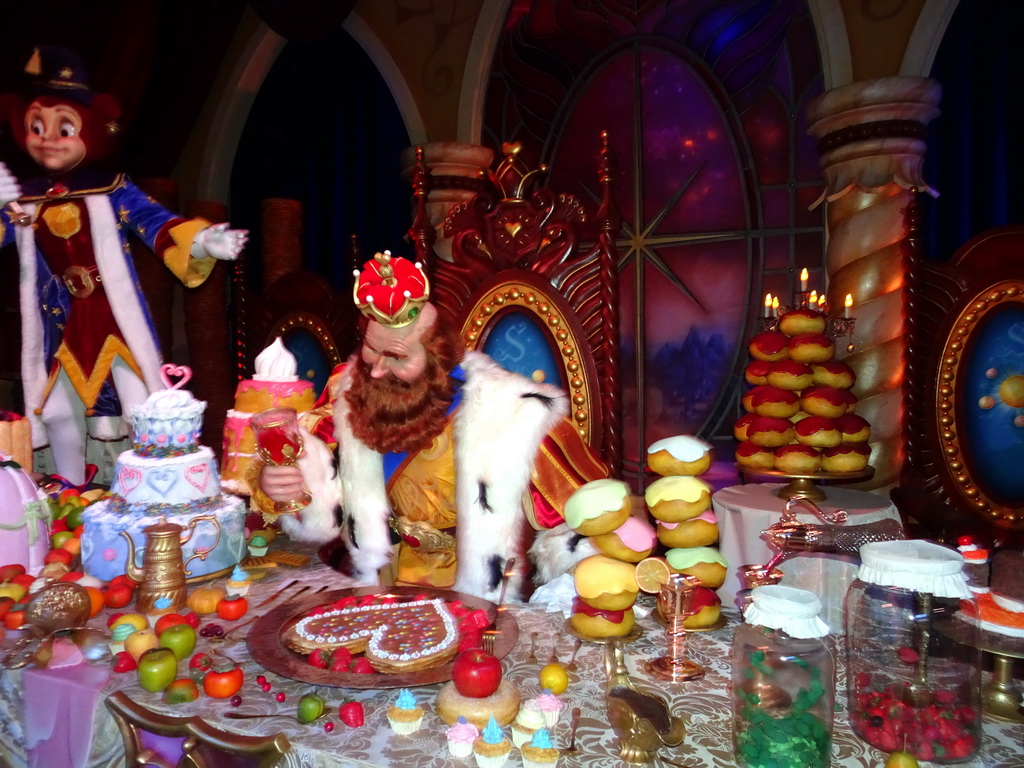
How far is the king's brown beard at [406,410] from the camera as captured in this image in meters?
2.03

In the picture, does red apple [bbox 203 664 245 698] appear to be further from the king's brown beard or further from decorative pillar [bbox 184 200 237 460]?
decorative pillar [bbox 184 200 237 460]

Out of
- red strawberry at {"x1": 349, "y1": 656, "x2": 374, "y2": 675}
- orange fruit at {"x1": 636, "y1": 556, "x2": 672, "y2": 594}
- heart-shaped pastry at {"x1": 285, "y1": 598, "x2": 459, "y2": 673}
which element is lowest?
red strawberry at {"x1": 349, "y1": 656, "x2": 374, "y2": 675}

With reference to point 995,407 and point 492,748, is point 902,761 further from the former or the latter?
point 995,407

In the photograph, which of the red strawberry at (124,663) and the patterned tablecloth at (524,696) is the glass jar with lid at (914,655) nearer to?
the patterned tablecloth at (524,696)

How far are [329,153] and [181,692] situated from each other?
5313 mm

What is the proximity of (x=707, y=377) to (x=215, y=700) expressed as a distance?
4147mm

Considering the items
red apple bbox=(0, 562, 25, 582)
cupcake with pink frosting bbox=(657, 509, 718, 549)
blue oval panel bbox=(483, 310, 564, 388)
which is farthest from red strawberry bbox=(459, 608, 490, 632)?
blue oval panel bbox=(483, 310, 564, 388)

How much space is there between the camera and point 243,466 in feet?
8.61

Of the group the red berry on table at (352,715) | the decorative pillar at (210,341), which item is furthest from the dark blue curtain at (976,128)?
the decorative pillar at (210,341)

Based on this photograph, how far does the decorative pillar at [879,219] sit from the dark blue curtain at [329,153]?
317 cm

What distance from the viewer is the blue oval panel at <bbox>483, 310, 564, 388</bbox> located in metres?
2.84

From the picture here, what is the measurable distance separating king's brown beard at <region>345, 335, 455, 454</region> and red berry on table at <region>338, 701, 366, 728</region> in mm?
1027

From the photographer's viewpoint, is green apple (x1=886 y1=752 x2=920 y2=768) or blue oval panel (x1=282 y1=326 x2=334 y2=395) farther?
blue oval panel (x1=282 y1=326 x2=334 y2=395)

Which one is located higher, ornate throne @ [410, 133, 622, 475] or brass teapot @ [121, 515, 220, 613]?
ornate throne @ [410, 133, 622, 475]
